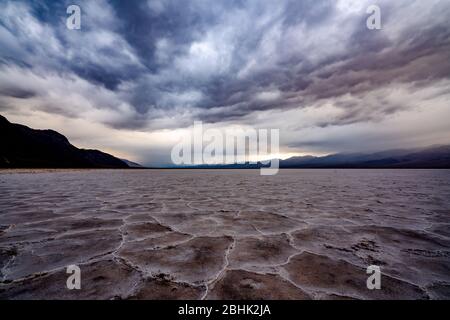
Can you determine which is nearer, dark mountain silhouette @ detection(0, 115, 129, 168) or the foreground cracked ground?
the foreground cracked ground

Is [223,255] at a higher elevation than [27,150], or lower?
lower

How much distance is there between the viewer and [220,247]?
3.10m

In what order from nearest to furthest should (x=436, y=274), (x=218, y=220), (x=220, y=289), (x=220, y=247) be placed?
(x=220, y=289)
(x=436, y=274)
(x=220, y=247)
(x=218, y=220)

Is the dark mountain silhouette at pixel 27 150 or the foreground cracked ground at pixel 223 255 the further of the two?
the dark mountain silhouette at pixel 27 150

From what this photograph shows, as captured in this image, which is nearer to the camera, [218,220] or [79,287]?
[79,287]

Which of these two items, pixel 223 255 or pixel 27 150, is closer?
pixel 223 255

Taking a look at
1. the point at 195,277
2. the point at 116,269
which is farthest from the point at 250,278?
the point at 116,269

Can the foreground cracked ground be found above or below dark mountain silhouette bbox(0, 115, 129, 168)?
below

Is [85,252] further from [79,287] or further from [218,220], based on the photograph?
[218,220]

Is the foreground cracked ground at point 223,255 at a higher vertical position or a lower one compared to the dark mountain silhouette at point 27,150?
lower
